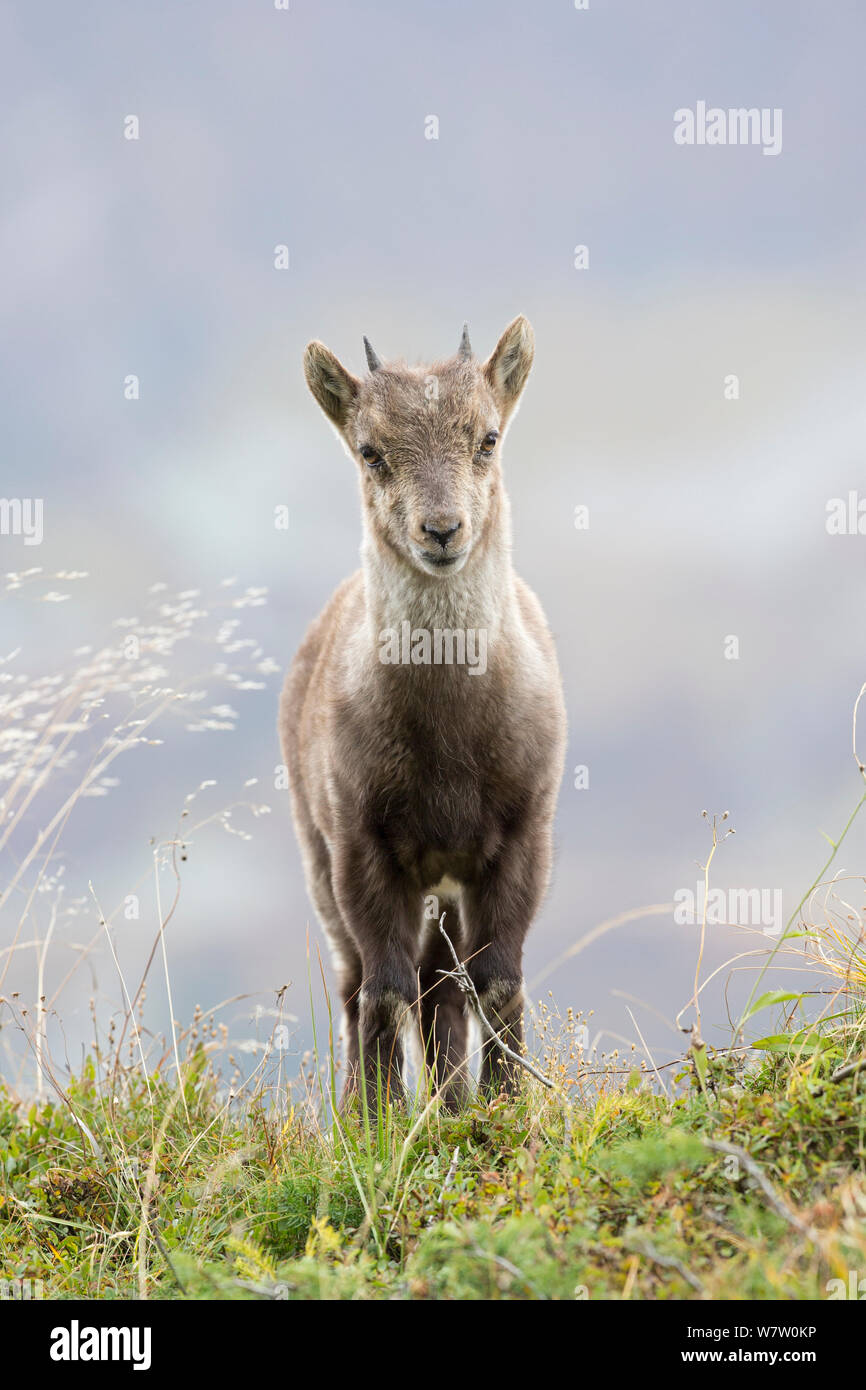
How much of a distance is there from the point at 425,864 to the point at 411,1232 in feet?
7.69

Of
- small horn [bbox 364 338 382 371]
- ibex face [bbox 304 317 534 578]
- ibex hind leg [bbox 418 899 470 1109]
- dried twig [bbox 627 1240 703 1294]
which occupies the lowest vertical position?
ibex hind leg [bbox 418 899 470 1109]

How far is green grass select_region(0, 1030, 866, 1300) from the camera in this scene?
265cm

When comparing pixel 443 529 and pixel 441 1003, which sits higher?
pixel 443 529

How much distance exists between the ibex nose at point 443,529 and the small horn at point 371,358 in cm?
129

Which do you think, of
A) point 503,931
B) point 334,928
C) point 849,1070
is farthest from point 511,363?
point 849,1070

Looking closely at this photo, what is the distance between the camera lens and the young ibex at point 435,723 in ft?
17.6

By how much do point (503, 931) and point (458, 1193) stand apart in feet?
6.79

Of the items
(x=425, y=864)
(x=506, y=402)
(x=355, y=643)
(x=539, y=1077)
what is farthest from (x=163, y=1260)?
(x=506, y=402)

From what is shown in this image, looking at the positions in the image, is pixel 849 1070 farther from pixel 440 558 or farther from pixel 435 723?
pixel 440 558

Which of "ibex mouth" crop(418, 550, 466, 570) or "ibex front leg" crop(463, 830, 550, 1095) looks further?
"ibex front leg" crop(463, 830, 550, 1095)

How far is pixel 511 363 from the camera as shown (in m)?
5.98

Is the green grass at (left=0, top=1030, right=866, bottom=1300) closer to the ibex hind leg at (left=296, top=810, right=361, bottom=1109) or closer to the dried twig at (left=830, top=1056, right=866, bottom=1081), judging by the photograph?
the dried twig at (left=830, top=1056, right=866, bottom=1081)

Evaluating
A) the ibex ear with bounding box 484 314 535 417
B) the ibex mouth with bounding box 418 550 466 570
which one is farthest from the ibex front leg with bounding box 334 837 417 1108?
the ibex ear with bounding box 484 314 535 417
